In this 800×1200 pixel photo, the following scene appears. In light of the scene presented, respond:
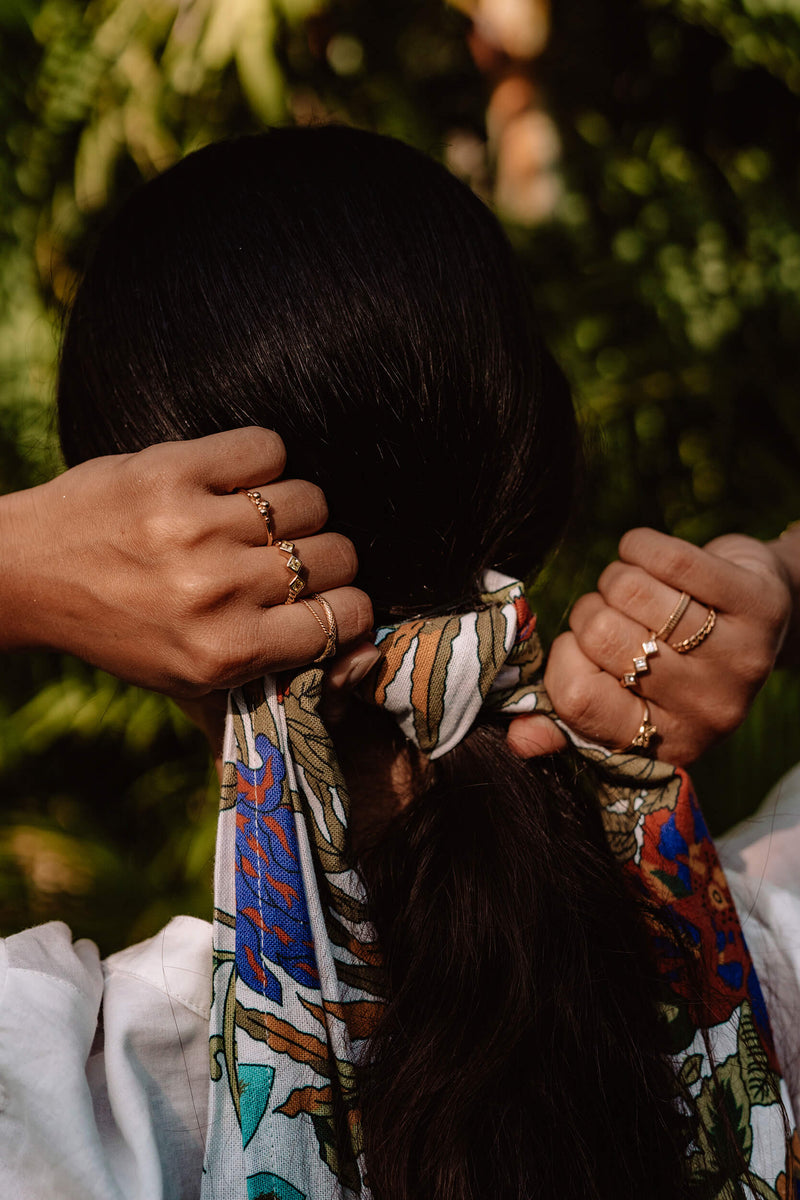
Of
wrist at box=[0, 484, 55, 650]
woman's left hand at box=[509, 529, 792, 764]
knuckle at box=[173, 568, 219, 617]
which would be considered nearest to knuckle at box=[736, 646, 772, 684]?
woman's left hand at box=[509, 529, 792, 764]

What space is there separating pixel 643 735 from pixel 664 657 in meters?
0.09

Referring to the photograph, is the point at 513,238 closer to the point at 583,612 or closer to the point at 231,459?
the point at 583,612

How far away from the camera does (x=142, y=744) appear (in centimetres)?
210

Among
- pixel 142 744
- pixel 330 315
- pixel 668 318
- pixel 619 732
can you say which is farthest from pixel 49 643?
pixel 668 318

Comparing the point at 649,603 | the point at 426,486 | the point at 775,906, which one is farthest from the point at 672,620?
the point at 775,906

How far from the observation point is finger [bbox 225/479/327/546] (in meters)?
0.80

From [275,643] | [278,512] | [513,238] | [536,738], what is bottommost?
[536,738]

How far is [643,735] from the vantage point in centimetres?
97

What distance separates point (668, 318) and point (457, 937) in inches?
68.6

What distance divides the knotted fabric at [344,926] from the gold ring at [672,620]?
0.46ft

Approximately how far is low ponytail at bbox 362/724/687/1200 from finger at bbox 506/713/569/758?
1.2 inches

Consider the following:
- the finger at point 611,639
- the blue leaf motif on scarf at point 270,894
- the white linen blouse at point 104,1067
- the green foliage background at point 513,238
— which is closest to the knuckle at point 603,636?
the finger at point 611,639

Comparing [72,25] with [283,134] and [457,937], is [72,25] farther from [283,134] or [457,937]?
[457,937]

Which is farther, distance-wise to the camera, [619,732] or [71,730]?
[71,730]
